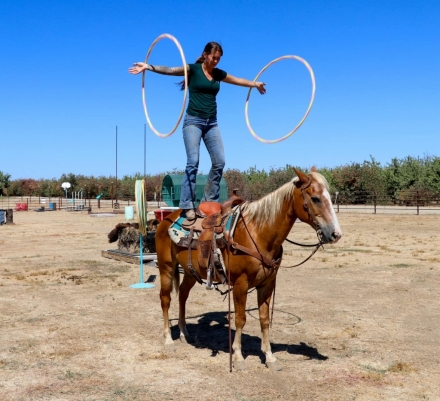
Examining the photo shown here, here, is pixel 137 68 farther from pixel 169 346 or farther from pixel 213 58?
pixel 169 346

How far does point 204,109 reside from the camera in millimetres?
6238

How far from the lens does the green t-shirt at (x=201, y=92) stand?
6.22 meters

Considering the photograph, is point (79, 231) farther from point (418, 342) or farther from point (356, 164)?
point (356, 164)

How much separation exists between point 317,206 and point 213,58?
240 centimetres

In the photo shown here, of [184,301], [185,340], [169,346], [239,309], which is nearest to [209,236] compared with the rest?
[239,309]

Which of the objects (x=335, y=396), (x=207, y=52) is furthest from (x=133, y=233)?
(x=335, y=396)

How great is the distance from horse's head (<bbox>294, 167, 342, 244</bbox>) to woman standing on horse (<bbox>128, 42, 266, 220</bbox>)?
4.93 feet

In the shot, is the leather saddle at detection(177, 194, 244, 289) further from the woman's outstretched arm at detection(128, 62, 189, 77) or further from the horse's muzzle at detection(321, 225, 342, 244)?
the woman's outstretched arm at detection(128, 62, 189, 77)

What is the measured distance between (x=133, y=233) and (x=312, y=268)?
591 centimetres

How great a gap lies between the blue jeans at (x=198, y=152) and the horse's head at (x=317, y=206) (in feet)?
4.76

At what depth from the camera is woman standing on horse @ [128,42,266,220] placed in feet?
20.2

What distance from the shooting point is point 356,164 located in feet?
198

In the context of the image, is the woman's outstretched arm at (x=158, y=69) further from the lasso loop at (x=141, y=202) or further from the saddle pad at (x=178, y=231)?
the lasso loop at (x=141, y=202)

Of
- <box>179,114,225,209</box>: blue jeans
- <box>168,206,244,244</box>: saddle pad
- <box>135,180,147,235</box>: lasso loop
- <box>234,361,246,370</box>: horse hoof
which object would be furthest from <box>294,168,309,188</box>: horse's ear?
<box>135,180,147,235</box>: lasso loop
